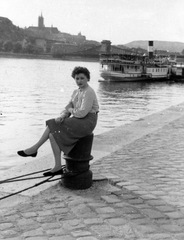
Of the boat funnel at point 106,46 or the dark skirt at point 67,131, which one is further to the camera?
the boat funnel at point 106,46

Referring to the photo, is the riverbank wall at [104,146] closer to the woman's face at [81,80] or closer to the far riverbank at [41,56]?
the woman's face at [81,80]

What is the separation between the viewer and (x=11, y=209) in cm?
379

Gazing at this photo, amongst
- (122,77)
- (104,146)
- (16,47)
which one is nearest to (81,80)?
(104,146)

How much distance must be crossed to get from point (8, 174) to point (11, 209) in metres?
1.42

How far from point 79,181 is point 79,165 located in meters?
0.19

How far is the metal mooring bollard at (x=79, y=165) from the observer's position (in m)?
4.32

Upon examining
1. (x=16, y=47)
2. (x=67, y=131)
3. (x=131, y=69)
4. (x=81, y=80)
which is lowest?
(x=67, y=131)

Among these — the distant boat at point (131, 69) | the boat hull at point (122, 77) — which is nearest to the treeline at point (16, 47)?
the distant boat at point (131, 69)

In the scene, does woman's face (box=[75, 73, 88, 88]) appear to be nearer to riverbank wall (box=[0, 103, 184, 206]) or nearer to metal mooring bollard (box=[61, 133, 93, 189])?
metal mooring bollard (box=[61, 133, 93, 189])

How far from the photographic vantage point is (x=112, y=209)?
3766 millimetres

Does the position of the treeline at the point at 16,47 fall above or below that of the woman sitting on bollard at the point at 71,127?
above

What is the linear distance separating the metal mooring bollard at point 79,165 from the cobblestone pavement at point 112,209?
9 cm

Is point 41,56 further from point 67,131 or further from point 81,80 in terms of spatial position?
point 67,131

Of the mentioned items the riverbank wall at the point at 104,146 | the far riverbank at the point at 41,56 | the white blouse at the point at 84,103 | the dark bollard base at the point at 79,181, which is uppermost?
the far riverbank at the point at 41,56
